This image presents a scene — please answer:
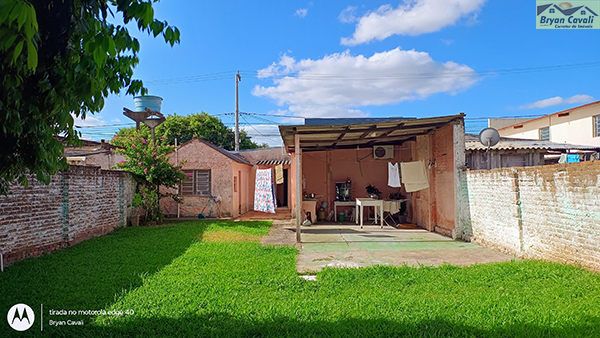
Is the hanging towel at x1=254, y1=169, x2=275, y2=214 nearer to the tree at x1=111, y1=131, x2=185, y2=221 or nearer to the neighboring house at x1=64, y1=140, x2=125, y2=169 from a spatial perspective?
the tree at x1=111, y1=131, x2=185, y2=221

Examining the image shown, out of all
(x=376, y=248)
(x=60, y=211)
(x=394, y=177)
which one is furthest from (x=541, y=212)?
(x=60, y=211)

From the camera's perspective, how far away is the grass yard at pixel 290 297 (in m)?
3.36

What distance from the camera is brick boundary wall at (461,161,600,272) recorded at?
5008 mm

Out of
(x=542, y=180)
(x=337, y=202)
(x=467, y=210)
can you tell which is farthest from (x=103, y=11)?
(x=337, y=202)

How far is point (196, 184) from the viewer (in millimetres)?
14484

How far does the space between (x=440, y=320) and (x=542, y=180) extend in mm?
3809

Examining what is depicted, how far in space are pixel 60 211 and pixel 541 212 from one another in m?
8.87

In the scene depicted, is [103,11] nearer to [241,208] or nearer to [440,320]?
[440,320]

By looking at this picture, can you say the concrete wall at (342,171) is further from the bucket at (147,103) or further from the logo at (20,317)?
the logo at (20,317)

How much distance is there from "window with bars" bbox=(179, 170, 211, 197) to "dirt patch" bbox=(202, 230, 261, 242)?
4.92 meters

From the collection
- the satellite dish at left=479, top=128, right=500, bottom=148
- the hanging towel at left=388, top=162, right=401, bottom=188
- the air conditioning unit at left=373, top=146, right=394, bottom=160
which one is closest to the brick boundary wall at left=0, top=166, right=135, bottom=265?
the hanging towel at left=388, top=162, right=401, bottom=188

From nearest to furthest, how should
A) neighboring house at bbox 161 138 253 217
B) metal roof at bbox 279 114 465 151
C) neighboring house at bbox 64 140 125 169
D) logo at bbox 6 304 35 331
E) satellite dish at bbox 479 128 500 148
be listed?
logo at bbox 6 304 35 331
metal roof at bbox 279 114 465 151
satellite dish at bbox 479 128 500 148
neighboring house at bbox 161 138 253 217
neighboring house at bbox 64 140 125 169

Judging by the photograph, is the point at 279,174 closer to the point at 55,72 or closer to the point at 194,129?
the point at 55,72

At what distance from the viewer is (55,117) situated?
7.90 feet
